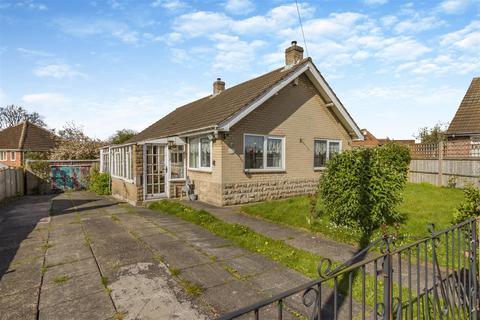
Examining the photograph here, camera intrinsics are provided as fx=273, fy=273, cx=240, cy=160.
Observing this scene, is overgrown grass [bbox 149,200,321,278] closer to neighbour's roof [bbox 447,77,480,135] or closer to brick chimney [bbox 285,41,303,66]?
brick chimney [bbox 285,41,303,66]

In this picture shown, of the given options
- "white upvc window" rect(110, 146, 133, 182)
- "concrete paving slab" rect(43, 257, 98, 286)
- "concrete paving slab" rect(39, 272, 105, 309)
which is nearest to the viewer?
"concrete paving slab" rect(39, 272, 105, 309)

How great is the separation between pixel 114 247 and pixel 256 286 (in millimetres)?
3699

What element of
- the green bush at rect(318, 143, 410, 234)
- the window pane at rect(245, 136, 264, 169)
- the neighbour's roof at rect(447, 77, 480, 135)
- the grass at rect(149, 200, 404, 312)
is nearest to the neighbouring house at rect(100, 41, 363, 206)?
the window pane at rect(245, 136, 264, 169)

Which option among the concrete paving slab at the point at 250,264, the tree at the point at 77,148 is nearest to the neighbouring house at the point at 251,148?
the concrete paving slab at the point at 250,264

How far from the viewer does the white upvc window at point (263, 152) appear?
1180cm

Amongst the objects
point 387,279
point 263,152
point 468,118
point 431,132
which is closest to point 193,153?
point 263,152

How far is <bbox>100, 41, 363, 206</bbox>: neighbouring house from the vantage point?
37.1 feet

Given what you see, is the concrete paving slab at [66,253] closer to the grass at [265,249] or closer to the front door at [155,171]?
the grass at [265,249]

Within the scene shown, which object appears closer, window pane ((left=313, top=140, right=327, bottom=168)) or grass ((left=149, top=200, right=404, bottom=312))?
grass ((left=149, top=200, right=404, bottom=312))

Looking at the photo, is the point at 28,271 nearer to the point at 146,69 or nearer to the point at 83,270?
the point at 83,270

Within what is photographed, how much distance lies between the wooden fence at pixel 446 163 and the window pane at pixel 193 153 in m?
13.1

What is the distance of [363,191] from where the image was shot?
6836 millimetres

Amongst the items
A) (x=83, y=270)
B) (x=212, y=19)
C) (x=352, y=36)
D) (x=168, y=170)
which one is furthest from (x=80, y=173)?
(x=352, y=36)

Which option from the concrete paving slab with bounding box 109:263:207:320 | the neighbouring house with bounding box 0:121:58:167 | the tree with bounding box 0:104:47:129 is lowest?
the concrete paving slab with bounding box 109:263:207:320
